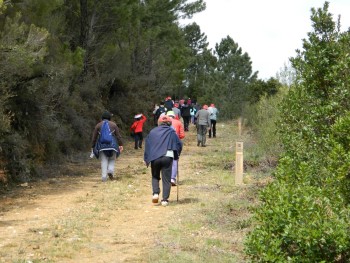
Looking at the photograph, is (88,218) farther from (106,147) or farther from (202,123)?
(202,123)

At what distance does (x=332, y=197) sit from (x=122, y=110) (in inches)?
940

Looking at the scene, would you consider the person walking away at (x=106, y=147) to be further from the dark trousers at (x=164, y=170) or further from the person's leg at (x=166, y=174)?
the person's leg at (x=166, y=174)

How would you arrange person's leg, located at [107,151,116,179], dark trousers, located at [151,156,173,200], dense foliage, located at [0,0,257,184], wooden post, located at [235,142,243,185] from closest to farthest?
1. dark trousers, located at [151,156,173,200]
2. dense foliage, located at [0,0,257,184]
3. wooden post, located at [235,142,243,185]
4. person's leg, located at [107,151,116,179]

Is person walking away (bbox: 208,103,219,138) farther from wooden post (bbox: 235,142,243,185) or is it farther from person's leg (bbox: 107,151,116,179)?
wooden post (bbox: 235,142,243,185)

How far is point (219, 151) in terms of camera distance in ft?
73.7

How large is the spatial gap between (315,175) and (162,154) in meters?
5.13

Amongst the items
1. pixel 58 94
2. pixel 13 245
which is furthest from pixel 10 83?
pixel 13 245

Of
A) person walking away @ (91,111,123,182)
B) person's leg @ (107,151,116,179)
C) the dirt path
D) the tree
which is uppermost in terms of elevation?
the tree

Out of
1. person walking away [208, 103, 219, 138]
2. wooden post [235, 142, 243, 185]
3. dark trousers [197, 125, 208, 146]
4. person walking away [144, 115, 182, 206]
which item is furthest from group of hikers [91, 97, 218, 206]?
person walking away [208, 103, 219, 138]

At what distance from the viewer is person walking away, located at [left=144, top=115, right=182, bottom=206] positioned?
1098cm

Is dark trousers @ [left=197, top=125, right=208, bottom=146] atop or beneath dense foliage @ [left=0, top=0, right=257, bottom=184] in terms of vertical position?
beneath

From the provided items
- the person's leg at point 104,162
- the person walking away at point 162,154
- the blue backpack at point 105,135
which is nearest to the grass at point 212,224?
the person walking away at point 162,154

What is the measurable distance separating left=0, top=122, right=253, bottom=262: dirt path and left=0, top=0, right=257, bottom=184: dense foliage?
1504 millimetres

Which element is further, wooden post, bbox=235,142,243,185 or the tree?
the tree
